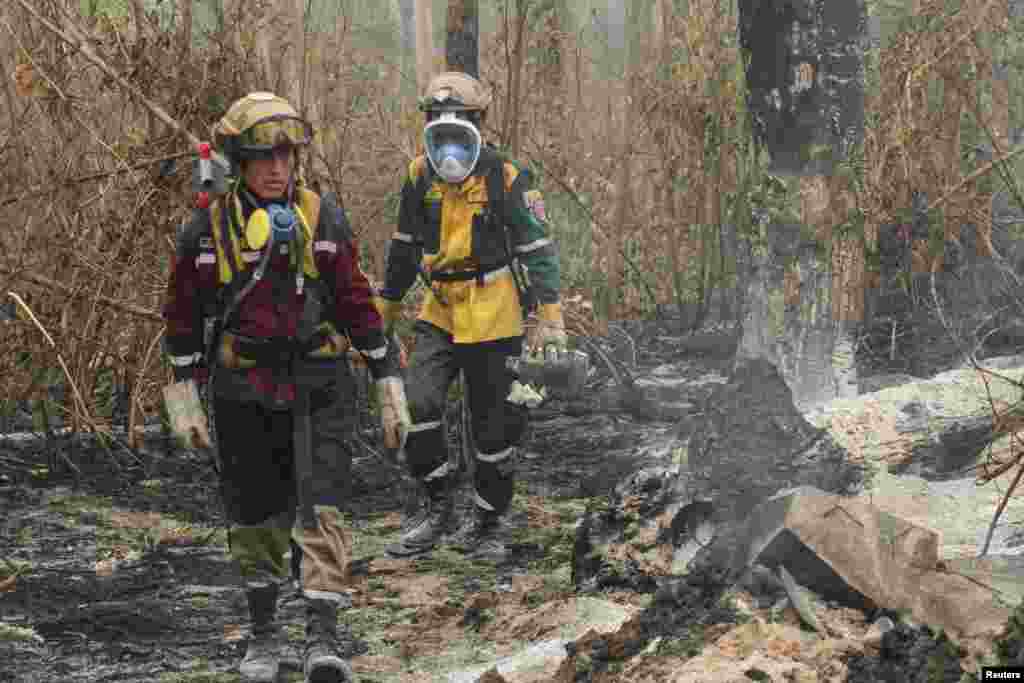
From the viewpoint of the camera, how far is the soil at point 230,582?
467 cm

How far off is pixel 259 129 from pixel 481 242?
1.93 meters

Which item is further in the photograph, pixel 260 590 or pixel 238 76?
pixel 238 76

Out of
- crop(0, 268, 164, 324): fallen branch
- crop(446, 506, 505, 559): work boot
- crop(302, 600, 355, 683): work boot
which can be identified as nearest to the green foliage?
crop(302, 600, 355, 683): work boot

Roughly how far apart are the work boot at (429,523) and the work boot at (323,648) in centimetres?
176

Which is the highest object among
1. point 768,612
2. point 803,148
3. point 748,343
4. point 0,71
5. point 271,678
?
point 0,71

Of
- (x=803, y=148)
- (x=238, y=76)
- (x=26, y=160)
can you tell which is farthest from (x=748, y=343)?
(x=26, y=160)

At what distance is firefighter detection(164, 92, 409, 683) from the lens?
4379 millimetres

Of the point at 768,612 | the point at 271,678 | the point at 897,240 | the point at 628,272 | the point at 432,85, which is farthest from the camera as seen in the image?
the point at 628,272

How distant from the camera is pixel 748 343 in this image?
262 inches

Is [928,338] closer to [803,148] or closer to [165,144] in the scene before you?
[803,148]

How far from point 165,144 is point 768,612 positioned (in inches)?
151

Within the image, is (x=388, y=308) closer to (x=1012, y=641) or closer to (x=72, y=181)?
(x=72, y=181)

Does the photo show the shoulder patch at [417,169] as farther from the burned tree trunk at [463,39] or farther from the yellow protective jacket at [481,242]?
the burned tree trunk at [463,39]

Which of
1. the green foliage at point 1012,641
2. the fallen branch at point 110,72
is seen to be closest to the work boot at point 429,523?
the fallen branch at point 110,72
